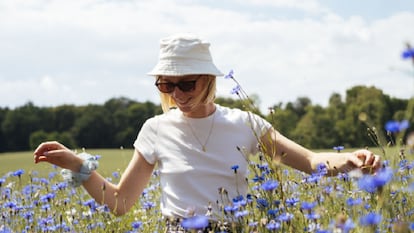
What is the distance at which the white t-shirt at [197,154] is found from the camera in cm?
234

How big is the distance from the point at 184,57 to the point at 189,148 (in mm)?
367

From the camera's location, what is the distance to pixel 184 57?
2322 mm

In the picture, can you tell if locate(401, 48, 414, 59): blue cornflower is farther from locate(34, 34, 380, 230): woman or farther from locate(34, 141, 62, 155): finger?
locate(34, 141, 62, 155): finger

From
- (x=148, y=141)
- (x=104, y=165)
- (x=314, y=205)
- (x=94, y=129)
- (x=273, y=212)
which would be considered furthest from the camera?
(x=94, y=129)

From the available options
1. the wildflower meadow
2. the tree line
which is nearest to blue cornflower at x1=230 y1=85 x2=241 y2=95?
the wildflower meadow

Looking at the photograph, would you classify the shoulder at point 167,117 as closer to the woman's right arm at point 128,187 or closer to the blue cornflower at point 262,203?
the woman's right arm at point 128,187

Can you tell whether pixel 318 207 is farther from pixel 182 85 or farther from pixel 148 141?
pixel 148 141

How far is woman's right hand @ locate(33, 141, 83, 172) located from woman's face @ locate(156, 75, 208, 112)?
432 mm

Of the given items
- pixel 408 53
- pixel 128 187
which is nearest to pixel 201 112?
pixel 128 187

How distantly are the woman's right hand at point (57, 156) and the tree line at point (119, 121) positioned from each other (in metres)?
31.7

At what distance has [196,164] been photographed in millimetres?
2379

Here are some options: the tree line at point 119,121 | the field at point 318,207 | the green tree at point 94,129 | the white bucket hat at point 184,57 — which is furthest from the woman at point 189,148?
the green tree at point 94,129

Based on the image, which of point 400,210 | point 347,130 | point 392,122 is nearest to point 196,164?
point 400,210

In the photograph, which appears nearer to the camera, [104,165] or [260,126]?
[260,126]
